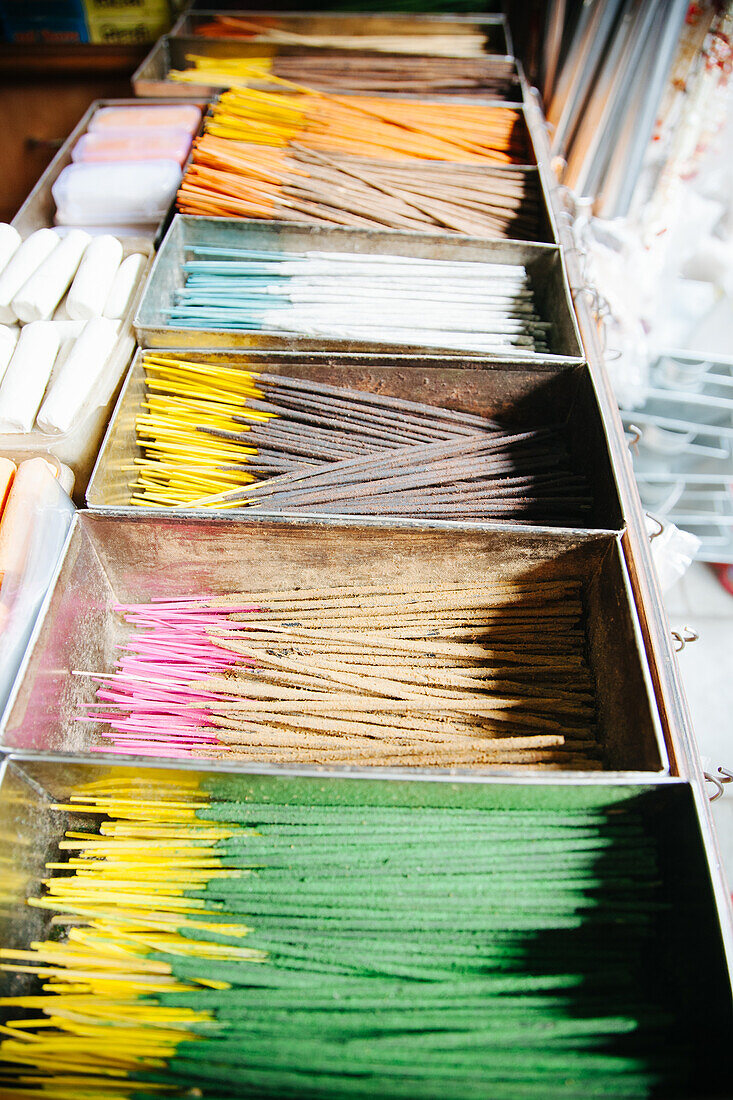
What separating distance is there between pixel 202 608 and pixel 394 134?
228 cm

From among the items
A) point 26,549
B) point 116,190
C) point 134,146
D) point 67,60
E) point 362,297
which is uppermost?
point 67,60

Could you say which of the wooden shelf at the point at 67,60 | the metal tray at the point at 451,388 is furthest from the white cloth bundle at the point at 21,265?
the wooden shelf at the point at 67,60

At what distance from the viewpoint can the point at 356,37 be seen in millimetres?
3555

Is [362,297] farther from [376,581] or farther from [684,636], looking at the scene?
[684,636]

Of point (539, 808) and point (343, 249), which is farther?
point (343, 249)

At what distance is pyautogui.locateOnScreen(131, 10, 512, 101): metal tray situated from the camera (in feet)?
10.8

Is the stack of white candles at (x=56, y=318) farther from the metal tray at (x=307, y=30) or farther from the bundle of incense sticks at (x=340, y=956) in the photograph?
the metal tray at (x=307, y=30)

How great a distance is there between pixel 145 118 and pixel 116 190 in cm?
48

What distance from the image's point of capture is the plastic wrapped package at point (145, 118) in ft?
9.59

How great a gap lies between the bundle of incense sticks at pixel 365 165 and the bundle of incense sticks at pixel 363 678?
Result: 1651mm

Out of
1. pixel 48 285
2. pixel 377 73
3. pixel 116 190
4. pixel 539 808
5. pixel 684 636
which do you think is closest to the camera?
pixel 539 808

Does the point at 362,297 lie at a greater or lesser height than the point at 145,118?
lesser

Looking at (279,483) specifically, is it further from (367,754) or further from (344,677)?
(367,754)

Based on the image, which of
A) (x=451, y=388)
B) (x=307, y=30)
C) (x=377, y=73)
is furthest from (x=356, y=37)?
(x=451, y=388)
